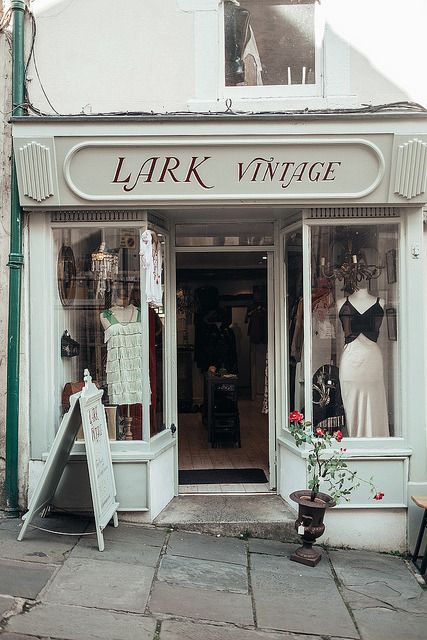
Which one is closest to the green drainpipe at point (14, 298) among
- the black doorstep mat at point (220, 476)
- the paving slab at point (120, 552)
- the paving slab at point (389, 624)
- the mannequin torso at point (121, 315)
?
the mannequin torso at point (121, 315)

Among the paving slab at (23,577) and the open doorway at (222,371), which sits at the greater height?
the open doorway at (222,371)

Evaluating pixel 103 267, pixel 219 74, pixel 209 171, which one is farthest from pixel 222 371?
pixel 219 74

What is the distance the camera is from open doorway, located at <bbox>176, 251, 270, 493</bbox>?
785cm

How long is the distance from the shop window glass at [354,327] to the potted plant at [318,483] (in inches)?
13.5

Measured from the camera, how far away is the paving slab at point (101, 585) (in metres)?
4.50

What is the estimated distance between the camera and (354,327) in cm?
642

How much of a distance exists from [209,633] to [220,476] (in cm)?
329

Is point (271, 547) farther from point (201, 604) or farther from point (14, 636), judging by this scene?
point (14, 636)

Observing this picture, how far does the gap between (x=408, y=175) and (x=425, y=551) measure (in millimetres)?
3332

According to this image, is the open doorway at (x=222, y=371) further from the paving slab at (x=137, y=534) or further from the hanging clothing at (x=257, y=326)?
the paving slab at (x=137, y=534)

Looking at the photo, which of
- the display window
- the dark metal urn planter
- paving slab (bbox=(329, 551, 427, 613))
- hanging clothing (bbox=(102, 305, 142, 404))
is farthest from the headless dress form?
hanging clothing (bbox=(102, 305, 142, 404))

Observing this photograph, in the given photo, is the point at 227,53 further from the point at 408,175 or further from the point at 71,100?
the point at 408,175

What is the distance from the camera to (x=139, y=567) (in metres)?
5.15

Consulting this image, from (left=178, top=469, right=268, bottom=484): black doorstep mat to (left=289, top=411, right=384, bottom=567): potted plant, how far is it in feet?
4.69
